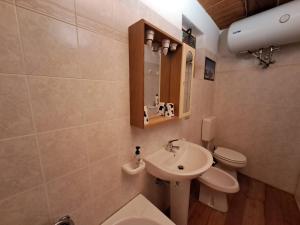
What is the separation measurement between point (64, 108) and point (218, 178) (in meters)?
1.76

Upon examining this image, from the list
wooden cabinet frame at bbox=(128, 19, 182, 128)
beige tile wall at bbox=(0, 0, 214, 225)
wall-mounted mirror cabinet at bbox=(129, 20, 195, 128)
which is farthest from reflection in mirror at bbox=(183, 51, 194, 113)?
beige tile wall at bbox=(0, 0, 214, 225)

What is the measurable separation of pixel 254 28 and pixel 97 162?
207 centimetres

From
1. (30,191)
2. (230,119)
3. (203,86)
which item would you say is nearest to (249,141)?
(230,119)

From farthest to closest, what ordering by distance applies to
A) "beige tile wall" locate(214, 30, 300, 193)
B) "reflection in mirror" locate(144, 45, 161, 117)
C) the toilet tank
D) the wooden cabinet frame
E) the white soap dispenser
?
the toilet tank < "beige tile wall" locate(214, 30, 300, 193) < "reflection in mirror" locate(144, 45, 161, 117) < the white soap dispenser < the wooden cabinet frame

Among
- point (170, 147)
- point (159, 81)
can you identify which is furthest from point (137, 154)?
point (159, 81)

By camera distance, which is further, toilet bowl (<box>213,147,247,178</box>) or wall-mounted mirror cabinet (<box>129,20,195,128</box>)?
toilet bowl (<box>213,147,247,178</box>)

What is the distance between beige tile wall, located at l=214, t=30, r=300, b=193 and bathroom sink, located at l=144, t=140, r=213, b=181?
1226mm

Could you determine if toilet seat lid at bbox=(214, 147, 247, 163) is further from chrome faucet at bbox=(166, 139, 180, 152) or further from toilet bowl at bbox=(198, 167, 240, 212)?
chrome faucet at bbox=(166, 139, 180, 152)

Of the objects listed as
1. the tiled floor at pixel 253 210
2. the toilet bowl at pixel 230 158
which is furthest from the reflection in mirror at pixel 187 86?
the tiled floor at pixel 253 210

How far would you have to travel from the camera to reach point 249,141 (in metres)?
1.92

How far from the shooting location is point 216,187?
136 cm

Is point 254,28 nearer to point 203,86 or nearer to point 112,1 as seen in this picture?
point 203,86

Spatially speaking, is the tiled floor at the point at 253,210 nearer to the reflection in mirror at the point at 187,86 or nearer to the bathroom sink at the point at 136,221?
the bathroom sink at the point at 136,221

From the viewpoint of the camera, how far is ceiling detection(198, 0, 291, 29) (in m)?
1.40
